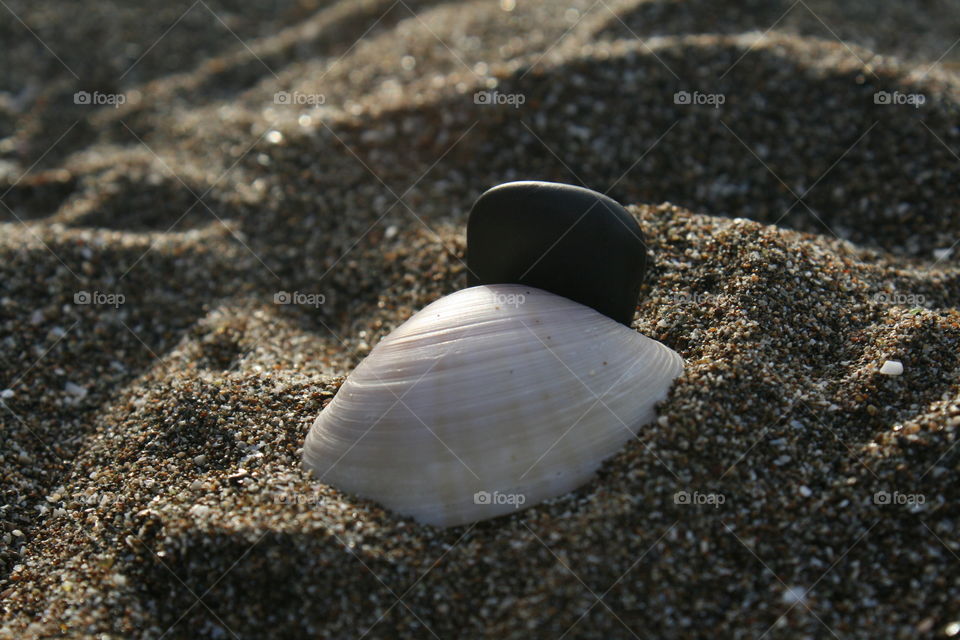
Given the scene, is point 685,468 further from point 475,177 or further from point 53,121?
point 53,121

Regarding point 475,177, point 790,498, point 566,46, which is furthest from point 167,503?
point 566,46

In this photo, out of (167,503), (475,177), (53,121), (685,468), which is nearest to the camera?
(685,468)

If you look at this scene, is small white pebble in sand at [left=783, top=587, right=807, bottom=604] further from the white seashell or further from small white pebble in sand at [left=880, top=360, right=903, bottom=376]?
small white pebble in sand at [left=880, top=360, right=903, bottom=376]

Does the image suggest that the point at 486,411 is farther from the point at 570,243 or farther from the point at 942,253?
the point at 942,253

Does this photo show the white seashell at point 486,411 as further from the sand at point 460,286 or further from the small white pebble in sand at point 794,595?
the small white pebble in sand at point 794,595

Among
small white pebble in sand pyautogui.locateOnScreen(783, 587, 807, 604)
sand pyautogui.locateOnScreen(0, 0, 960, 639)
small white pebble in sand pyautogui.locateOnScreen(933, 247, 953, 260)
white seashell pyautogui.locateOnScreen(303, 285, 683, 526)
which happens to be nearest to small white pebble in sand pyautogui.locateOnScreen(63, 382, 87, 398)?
sand pyautogui.locateOnScreen(0, 0, 960, 639)

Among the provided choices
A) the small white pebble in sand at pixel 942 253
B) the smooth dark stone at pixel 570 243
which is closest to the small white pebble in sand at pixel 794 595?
the smooth dark stone at pixel 570 243
